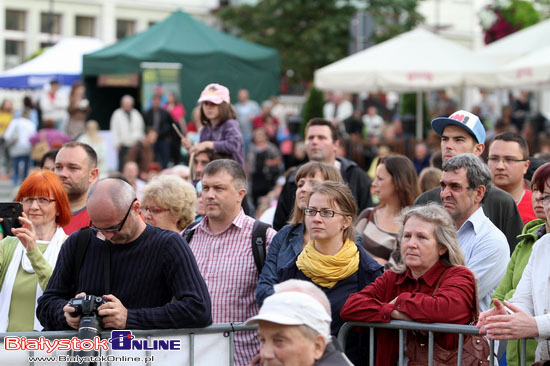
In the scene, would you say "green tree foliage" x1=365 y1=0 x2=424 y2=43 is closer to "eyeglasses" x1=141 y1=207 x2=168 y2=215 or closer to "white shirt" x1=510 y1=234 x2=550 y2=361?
"eyeglasses" x1=141 y1=207 x2=168 y2=215

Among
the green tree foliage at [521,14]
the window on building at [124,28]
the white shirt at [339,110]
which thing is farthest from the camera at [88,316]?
the window on building at [124,28]

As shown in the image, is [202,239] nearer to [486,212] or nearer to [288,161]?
[486,212]

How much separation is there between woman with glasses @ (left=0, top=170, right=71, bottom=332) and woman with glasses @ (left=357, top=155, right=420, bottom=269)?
2.27 meters

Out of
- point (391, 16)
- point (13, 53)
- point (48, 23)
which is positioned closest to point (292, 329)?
point (391, 16)

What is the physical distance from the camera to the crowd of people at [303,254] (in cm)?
487

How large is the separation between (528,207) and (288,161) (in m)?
12.4

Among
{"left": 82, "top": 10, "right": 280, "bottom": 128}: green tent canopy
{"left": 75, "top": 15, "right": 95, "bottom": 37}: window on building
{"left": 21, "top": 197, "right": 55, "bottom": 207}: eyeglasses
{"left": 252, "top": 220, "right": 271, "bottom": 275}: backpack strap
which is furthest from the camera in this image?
{"left": 75, "top": 15, "right": 95, "bottom": 37}: window on building

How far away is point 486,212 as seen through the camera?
22.1 ft

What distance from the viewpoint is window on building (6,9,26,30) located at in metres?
34.6

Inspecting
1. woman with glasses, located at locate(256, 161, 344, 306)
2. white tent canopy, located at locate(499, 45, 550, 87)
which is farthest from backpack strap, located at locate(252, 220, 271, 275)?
white tent canopy, located at locate(499, 45, 550, 87)

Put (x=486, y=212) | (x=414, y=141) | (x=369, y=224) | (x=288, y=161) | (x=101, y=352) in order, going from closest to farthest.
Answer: (x=101, y=352)
(x=486, y=212)
(x=369, y=224)
(x=414, y=141)
(x=288, y=161)

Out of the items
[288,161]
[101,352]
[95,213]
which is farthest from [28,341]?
A: [288,161]

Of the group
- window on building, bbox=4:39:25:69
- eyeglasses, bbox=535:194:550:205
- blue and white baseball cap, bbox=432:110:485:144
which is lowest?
eyeglasses, bbox=535:194:550:205

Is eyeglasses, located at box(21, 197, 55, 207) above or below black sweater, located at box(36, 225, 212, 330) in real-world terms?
above
